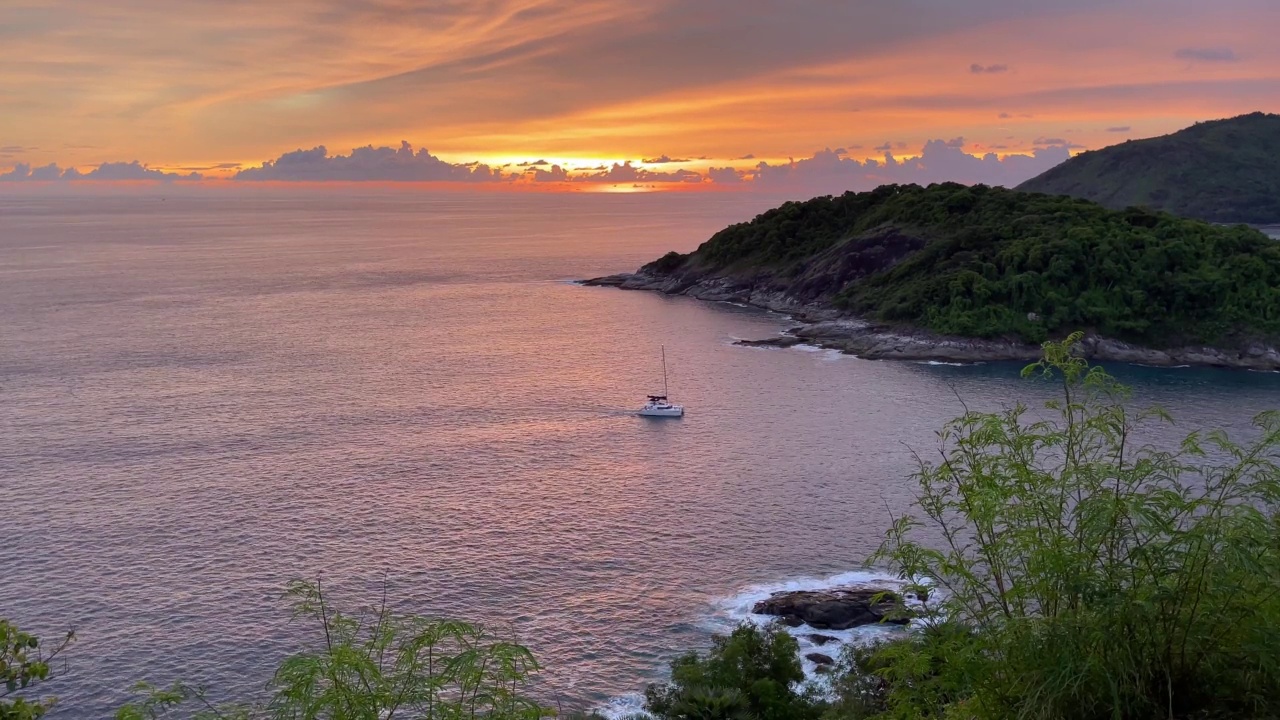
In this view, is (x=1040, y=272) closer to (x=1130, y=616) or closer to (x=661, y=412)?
(x=661, y=412)

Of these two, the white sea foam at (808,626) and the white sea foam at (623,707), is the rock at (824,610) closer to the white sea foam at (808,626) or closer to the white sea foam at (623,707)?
the white sea foam at (808,626)

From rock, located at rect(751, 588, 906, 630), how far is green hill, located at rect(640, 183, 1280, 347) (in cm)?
6774

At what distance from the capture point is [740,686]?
1265 inches

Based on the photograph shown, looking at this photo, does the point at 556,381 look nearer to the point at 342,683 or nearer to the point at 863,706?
the point at 863,706

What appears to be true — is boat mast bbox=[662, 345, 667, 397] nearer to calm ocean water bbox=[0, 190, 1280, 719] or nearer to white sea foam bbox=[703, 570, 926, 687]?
calm ocean water bbox=[0, 190, 1280, 719]

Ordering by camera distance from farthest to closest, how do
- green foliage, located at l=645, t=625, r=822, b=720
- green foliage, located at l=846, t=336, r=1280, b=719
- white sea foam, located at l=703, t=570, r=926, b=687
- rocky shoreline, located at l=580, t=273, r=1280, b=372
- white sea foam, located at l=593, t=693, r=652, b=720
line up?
rocky shoreline, located at l=580, t=273, r=1280, b=372
white sea foam, located at l=703, t=570, r=926, b=687
white sea foam, located at l=593, t=693, r=652, b=720
green foliage, located at l=645, t=625, r=822, b=720
green foliage, located at l=846, t=336, r=1280, b=719

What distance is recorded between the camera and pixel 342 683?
11812 mm

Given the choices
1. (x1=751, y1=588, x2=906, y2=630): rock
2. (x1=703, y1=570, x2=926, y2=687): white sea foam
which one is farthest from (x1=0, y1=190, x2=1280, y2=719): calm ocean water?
(x1=751, y1=588, x2=906, y2=630): rock

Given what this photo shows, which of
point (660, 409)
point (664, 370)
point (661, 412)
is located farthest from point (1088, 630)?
point (664, 370)

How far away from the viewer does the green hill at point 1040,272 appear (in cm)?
10481

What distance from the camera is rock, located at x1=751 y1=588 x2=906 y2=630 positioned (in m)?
44.2

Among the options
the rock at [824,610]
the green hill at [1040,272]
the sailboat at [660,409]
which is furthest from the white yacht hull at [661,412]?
the green hill at [1040,272]

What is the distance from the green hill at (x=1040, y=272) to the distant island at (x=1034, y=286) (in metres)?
0.18

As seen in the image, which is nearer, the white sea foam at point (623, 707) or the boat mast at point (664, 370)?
the white sea foam at point (623, 707)
